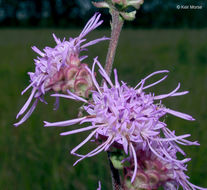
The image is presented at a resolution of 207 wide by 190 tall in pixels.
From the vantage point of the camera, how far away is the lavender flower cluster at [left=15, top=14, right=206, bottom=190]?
0.90 meters

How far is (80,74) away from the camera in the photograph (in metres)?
0.98

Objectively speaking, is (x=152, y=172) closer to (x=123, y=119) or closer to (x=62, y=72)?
(x=123, y=119)

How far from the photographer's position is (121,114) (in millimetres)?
904

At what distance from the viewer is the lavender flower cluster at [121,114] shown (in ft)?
2.96

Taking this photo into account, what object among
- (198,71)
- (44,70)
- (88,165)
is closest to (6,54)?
(198,71)

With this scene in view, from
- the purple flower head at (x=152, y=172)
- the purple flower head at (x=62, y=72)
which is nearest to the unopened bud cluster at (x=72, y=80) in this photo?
the purple flower head at (x=62, y=72)

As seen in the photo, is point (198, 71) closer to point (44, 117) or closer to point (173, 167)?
point (44, 117)

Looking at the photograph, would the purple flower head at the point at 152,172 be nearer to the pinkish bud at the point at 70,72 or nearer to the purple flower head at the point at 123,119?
the purple flower head at the point at 123,119

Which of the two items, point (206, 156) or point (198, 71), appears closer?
point (206, 156)

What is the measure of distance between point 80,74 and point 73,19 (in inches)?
918

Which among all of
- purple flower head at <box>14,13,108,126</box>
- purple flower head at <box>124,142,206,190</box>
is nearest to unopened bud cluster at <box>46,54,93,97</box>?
purple flower head at <box>14,13,108,126</box>

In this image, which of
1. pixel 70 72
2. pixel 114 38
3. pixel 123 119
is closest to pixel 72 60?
pixel 70 72

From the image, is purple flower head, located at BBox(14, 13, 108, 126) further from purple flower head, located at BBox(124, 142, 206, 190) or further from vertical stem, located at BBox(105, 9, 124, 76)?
purple flower head, located at BBox(124, 142, 206, 190)

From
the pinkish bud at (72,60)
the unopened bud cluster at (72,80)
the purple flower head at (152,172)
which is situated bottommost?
the purple flower head at (152,172)
